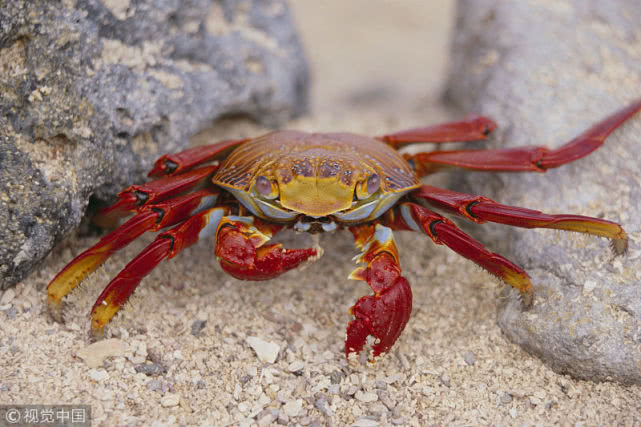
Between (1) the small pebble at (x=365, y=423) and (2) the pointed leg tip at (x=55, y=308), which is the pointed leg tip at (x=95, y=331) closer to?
(2) the pointed leg tip at (x=55, y=308)

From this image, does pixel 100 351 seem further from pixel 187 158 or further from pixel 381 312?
pixel 381 312

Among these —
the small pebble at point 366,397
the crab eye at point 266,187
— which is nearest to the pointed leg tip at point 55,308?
the crab eye at point 266,187

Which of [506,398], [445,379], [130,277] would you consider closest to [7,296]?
[130,277]

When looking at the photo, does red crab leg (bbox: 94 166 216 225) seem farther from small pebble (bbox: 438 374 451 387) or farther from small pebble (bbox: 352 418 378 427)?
small pebble (bbox: 438 374 451 387)

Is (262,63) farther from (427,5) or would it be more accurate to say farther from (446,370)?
(427,5)

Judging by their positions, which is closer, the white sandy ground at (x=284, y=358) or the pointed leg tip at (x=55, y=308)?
the white sandy ground at (x=284, y=358)

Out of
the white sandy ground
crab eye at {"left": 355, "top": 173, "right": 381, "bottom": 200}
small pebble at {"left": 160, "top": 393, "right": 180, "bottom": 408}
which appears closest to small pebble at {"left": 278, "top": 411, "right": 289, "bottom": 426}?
the white sandy ground

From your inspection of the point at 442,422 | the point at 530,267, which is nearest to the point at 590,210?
the point at 530,267
